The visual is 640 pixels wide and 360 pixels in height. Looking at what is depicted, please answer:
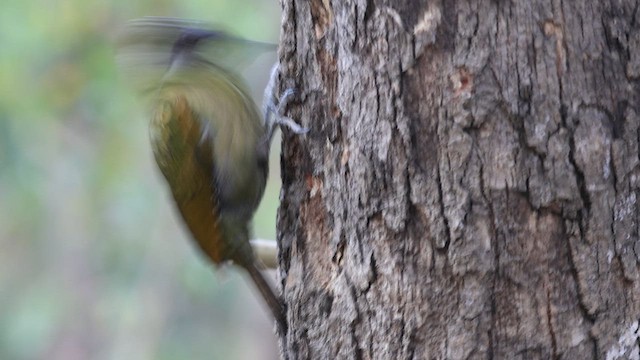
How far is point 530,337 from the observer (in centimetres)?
216

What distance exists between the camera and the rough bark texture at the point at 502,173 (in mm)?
2123

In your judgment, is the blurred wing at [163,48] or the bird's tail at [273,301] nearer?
the bird's tail at [273,301]

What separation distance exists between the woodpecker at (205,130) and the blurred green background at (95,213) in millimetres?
2398

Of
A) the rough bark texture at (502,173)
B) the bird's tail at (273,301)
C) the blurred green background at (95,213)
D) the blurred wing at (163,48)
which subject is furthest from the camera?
the blurred green background at (95,213)

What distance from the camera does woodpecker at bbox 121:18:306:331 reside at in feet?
10.1

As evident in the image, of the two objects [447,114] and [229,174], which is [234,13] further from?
[447,114]

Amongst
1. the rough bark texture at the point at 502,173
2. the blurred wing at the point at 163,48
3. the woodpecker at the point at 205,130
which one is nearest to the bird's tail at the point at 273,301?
the woodpecker at the point at 205,130

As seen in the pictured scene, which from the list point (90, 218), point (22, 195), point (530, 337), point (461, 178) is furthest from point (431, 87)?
point (90, 218)

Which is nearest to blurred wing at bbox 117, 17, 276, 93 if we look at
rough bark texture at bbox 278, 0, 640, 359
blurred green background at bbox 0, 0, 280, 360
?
rough bark texture at bbox 278, 0, 640, 359

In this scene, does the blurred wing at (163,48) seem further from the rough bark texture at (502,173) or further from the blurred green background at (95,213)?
the blurred green background at (95,213)

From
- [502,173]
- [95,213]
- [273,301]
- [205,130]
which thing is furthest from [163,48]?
[95,213]

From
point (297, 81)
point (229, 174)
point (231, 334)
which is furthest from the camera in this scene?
point (231, 334)

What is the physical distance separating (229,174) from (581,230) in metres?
1.35

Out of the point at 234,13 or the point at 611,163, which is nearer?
the point at 611,163
